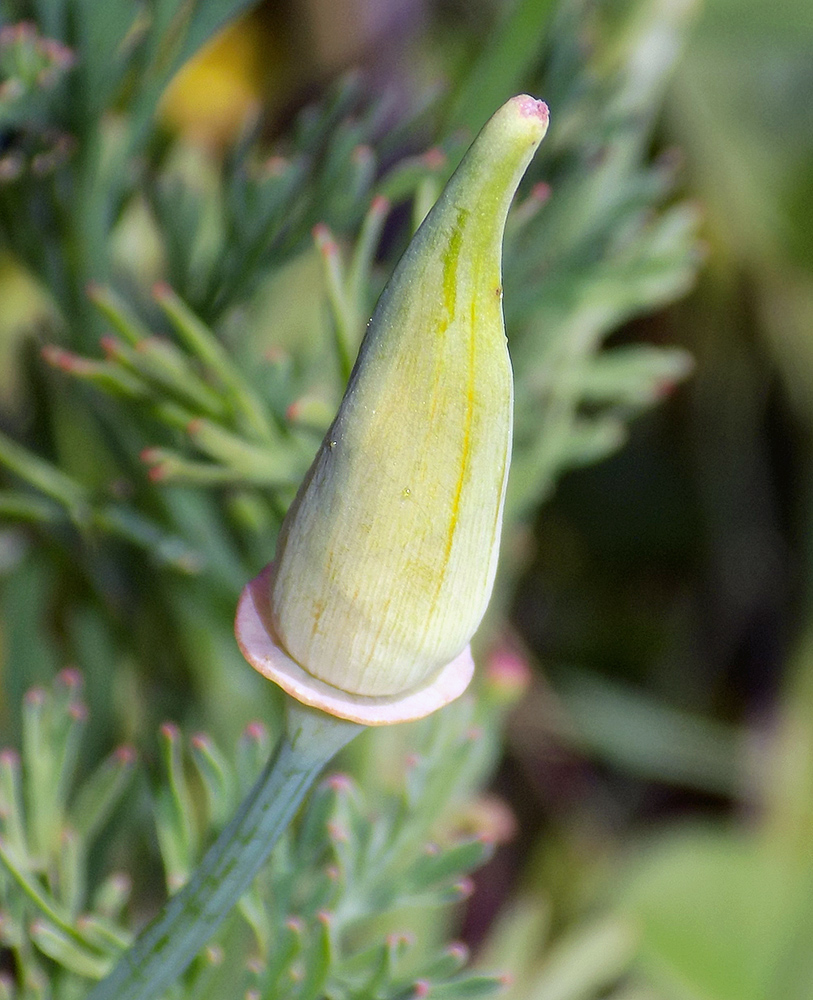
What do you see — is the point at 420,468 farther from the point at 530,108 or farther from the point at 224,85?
the point at 224,85

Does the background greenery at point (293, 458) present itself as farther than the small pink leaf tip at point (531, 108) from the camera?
Yes

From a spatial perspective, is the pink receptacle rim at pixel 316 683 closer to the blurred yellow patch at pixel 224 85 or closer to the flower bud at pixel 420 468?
the flower bud at pixel 420 468

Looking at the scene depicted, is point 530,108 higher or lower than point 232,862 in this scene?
higher

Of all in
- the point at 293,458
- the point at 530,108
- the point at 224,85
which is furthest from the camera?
the point at 224,85

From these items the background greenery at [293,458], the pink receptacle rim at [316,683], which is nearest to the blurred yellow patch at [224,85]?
the background greenery at [293,458]

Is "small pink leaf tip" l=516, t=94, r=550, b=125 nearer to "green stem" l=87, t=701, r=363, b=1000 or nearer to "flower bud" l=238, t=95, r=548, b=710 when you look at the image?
"flower bud" l=238, t=95, r=548, b=710

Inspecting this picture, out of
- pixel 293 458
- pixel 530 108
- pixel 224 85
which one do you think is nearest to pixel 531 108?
pixel 530 108

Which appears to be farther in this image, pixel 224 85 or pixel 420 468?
pixel 224 85

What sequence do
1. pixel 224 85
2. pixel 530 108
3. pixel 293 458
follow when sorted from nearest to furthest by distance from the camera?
pixel 530 108, pixel 293 458, pixel 224 85
